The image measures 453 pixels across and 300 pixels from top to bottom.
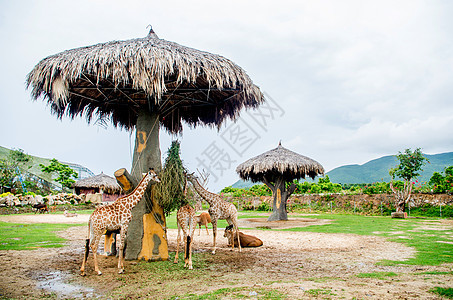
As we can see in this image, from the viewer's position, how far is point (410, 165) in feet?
69.1

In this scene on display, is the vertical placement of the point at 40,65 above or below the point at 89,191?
above

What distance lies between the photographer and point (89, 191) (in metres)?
33.6

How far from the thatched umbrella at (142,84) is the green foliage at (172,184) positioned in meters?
0.39

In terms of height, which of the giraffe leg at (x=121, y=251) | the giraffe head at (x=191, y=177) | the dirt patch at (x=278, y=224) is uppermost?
the giraffe head at (x=191, y=177)

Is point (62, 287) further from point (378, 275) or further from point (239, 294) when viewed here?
point (378, 275)

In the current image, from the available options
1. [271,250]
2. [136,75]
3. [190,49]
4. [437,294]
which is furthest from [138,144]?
[437,294]

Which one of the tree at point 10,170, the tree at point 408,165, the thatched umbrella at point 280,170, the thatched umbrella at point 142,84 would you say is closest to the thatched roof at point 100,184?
the tree at point 10,170

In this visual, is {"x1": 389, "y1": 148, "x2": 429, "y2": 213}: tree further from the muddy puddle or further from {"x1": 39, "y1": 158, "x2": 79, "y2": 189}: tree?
{"x1": 39, "y1": 158, "x2": 79, "y2": 189}: tree

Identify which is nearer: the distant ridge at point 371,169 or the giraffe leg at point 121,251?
the giraffe leg at point 121,251

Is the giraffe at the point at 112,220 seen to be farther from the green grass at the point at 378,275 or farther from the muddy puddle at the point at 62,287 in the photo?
the green grass at the point at 378,275

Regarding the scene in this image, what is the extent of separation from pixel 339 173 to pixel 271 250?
84632 mm

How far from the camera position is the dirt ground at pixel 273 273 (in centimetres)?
387

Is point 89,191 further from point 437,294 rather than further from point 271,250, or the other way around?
point 437,294

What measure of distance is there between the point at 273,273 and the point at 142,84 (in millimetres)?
3720
